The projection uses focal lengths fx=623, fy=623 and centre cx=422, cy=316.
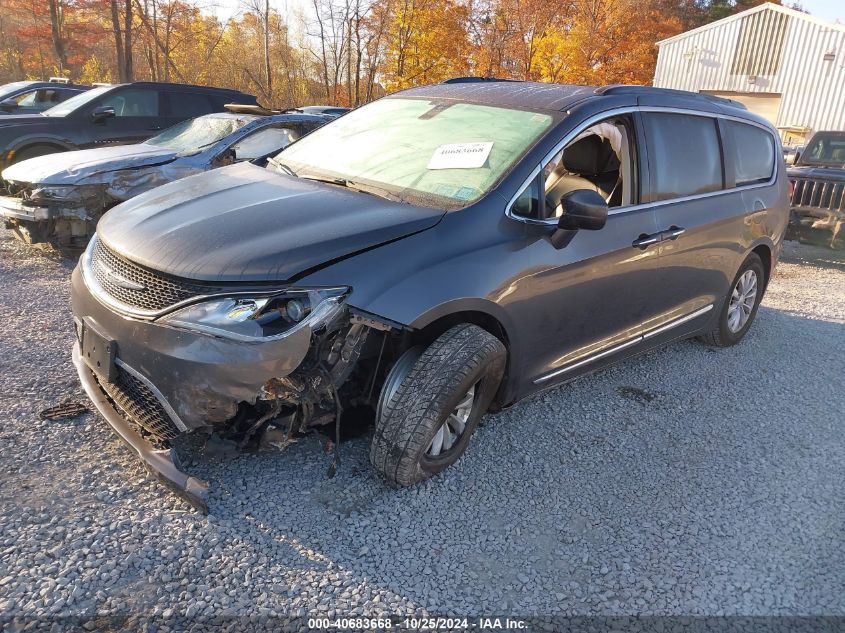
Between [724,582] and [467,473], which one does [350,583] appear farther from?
[724,582]

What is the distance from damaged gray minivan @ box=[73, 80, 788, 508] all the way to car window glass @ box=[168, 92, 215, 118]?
6.64 m

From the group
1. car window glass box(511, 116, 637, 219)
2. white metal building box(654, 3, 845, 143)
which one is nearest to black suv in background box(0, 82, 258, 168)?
car window glass box(511, 116, 637, 219)

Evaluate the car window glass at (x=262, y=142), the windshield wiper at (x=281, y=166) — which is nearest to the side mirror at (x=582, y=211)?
the windshield wiper at (x=281, y=166)

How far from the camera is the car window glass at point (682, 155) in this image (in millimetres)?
3822

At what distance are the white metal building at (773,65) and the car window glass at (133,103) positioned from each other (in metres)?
21.0

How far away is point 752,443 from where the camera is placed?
12.1 feet

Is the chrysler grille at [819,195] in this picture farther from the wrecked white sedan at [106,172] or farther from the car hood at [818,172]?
the wrecked white sedan at [106,172]

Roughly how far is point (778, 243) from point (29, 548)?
5.63 m

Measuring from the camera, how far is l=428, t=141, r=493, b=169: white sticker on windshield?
10.6 feet

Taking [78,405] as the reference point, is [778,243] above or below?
above

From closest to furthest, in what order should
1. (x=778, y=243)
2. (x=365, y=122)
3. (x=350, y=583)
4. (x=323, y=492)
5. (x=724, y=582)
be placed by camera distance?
(x=350, y=583) → (x=724, y=582) → (x=323, y=492) → (x=365, y=122) → (x=778, y=243)

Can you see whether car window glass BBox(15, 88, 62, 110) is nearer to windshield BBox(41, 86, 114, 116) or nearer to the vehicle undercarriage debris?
windshield BBox(41, 86, 114, 116)

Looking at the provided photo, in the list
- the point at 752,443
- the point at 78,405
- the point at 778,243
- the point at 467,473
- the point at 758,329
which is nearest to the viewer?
the point at 467,473

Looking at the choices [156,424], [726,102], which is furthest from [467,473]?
[726,102]
